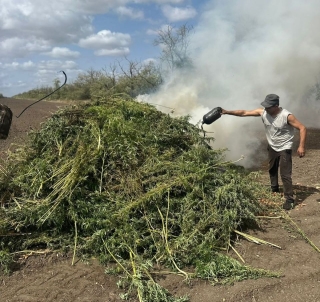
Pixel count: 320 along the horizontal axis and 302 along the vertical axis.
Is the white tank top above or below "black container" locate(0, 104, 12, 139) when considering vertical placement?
below

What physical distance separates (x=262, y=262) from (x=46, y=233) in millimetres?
2537

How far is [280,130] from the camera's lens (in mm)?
5875

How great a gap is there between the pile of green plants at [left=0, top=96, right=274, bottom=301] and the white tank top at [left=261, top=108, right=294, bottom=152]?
3.07ft

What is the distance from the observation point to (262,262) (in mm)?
4219

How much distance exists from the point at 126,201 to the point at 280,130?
9.10 ft

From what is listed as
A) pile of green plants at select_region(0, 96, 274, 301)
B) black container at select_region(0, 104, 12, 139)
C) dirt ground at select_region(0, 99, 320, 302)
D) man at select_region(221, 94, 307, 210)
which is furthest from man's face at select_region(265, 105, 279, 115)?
black container at select_region(0, 104, 12, 139)

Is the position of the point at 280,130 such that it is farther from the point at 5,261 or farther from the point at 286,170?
the point at 5,261

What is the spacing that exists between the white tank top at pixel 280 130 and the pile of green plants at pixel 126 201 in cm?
94

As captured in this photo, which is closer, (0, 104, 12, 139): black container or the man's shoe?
(0, 104, 12, 139): black container

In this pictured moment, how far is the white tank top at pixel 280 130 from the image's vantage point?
5801 millimetres

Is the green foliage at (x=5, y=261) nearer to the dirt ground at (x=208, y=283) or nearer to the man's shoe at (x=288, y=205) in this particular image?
the dirt ground at (x=208, y=283)

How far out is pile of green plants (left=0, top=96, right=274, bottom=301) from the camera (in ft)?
13.6

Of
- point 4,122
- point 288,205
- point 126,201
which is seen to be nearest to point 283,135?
point 288,205

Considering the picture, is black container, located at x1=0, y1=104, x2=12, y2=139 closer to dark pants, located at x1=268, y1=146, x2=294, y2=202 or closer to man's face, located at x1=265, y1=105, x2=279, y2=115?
man's face, located at x1=265, y1=105, x2=279, y2=115
